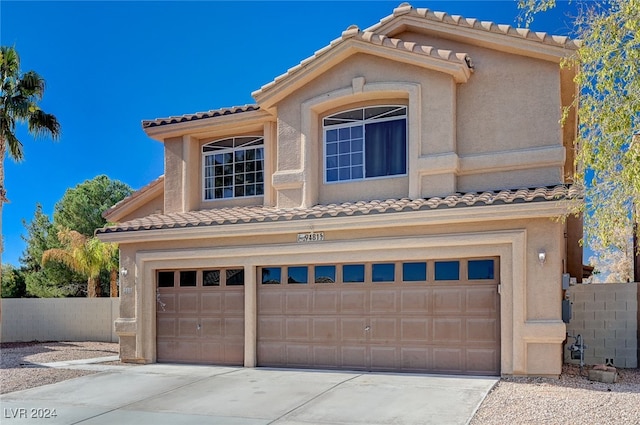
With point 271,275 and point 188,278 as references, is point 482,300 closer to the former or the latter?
point 271,275

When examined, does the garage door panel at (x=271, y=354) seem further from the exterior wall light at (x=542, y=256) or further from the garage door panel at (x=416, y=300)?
the exterior wall light at (x=542, y=256)

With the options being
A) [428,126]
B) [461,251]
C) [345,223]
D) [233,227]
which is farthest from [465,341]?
[233,227]

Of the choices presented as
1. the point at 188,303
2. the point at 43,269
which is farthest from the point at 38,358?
the point at 43,269

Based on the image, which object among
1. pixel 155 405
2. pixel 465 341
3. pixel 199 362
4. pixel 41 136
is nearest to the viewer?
pixel 155 405

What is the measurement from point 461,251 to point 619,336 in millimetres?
4531

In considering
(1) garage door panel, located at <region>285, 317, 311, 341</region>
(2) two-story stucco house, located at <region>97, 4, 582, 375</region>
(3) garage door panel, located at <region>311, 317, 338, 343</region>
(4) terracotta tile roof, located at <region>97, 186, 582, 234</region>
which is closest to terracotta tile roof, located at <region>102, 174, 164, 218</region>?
(4) terracotta tile roof, located at <region>97, 186, 582, 234</region>

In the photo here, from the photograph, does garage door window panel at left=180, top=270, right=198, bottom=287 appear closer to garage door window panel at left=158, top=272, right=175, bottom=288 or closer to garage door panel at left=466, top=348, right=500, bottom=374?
garage door window panel at left=158, top=272, right=175, bottom=288

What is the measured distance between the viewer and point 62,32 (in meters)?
30.3

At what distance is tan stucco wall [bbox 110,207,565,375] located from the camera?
11914 millimetres

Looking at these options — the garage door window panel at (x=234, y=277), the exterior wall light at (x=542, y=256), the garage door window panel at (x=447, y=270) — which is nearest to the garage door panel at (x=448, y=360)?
the garage door window panel at (x=447, y=270)

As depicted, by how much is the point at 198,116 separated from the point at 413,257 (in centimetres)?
747

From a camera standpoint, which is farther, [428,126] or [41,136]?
[41,136]

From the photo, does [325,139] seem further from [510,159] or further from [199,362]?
[199,362]

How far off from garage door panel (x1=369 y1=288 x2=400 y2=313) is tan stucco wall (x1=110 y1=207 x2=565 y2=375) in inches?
28.8
